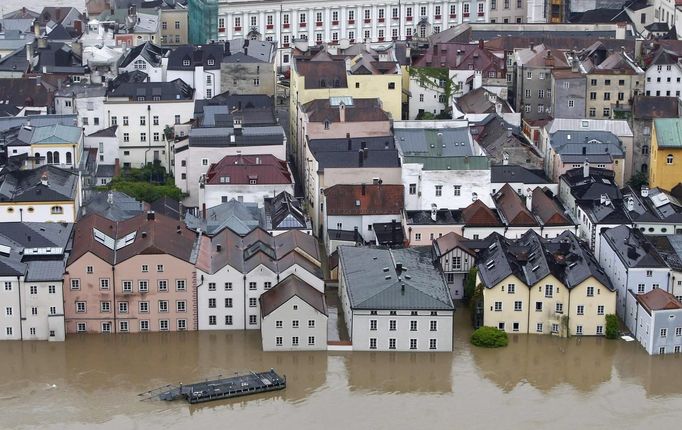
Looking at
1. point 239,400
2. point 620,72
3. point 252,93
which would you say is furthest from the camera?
point 252,93

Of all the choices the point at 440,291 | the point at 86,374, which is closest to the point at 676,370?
the point at 440,291

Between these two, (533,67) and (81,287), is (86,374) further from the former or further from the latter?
(533,67)

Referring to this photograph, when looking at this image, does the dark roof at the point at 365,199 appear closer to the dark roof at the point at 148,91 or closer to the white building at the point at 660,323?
the white building at the point at 660,323

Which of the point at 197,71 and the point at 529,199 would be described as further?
the point at 197,71

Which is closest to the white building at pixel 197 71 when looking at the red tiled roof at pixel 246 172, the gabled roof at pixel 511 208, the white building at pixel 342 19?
the red tiled roof at pixel 246 172

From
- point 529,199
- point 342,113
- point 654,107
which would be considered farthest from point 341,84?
point 654,107

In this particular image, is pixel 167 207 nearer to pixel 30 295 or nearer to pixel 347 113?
pixel 30 295
